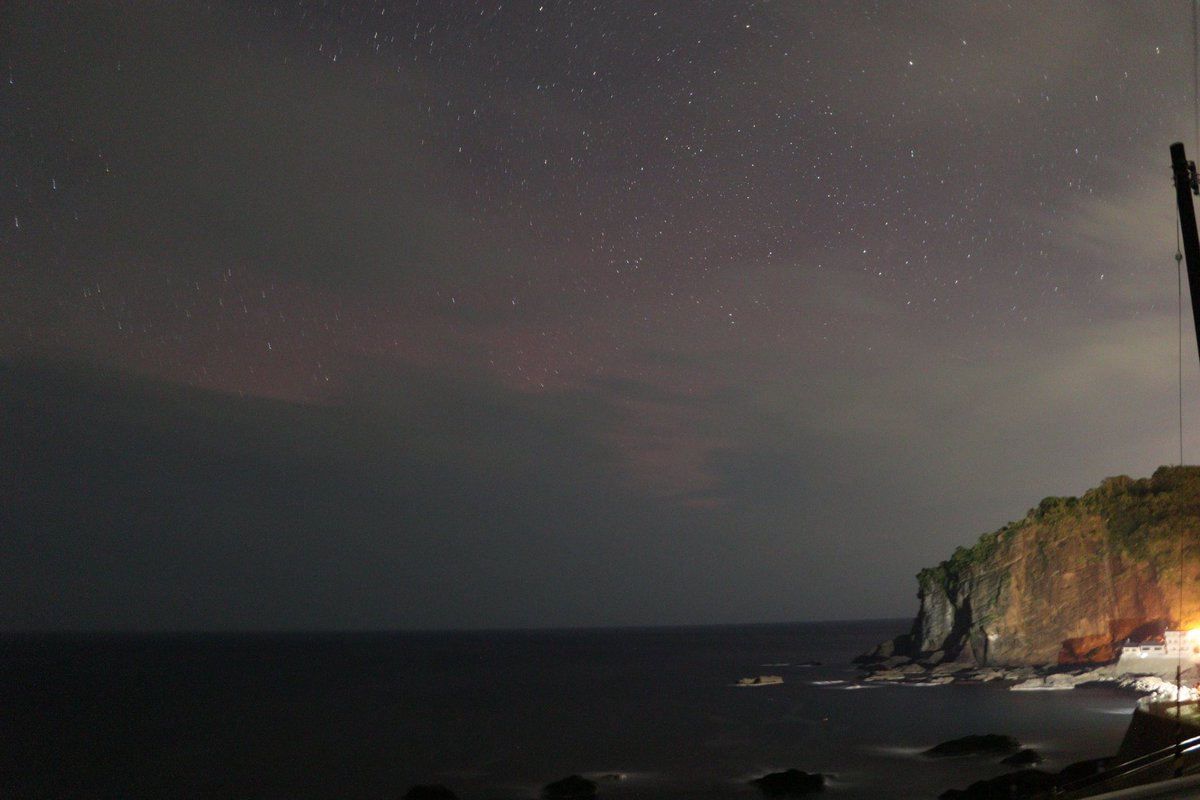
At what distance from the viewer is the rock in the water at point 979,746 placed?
5003 cm

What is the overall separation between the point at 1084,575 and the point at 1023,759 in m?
63.6

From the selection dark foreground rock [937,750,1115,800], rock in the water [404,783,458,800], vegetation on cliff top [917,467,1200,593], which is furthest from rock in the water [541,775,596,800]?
vegetation on cliff top [917,467,1200,593]

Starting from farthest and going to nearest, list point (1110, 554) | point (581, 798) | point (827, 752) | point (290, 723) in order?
point (1110, 554) → point (290, 723) → point (827, 752) → point (581, 798)

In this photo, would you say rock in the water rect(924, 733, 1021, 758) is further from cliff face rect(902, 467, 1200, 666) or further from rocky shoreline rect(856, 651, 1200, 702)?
cliff face rect(902, 467, 1200, 666)

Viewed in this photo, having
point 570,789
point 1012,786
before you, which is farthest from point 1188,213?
point 570,789

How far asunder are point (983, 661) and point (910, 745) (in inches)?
2136

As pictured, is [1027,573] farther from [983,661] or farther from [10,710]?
[10,710]

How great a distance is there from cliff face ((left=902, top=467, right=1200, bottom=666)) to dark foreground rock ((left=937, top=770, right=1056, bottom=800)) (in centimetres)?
6387

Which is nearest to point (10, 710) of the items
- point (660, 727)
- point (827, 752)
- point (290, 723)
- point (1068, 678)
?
point (290, 723)

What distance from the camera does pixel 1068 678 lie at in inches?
3228

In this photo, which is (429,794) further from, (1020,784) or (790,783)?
(1020,784)

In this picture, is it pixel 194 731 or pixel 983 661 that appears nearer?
pixel 194 731

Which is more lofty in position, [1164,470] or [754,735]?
[1164,470]

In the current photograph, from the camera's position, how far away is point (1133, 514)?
10044 cm
